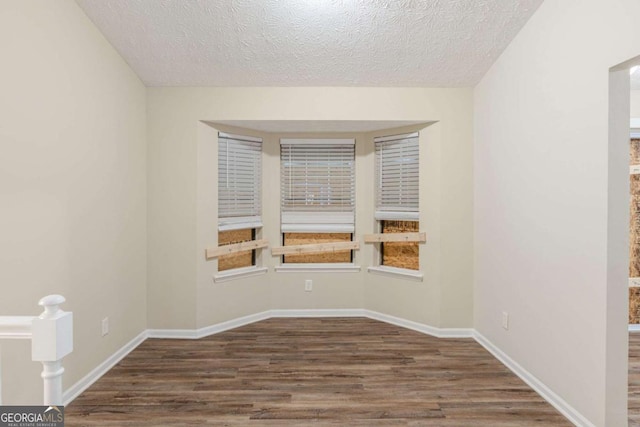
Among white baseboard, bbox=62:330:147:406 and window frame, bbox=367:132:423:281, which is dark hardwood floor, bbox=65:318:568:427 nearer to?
white baseboard, bbox=62:330:147:406

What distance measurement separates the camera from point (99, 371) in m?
2.77

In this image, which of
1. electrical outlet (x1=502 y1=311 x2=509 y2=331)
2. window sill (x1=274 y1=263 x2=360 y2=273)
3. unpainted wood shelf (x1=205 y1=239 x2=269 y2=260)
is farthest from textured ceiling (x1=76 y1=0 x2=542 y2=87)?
electrical outlet (x1=502 y1=311 x2=509 y2=331)

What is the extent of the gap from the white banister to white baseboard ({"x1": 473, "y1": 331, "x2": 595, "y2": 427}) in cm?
261

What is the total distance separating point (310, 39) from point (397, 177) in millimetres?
1775

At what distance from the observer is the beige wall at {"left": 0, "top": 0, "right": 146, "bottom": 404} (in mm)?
1947

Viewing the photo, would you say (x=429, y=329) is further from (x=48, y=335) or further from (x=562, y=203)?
(x=48, y=335)

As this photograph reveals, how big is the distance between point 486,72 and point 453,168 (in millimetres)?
902

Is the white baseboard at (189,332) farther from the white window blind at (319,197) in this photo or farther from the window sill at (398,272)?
the window sill at (398,272)

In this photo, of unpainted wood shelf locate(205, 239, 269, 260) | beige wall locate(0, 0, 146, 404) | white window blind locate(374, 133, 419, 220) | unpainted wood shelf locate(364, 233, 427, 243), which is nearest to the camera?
beige wall locate(0, 0, 146, 404)

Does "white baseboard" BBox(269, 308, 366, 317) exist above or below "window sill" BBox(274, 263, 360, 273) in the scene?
below

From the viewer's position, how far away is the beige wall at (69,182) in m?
1.95

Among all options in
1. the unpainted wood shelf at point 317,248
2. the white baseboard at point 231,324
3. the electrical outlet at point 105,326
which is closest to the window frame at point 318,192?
the unpainted wood shelf at point 317,248

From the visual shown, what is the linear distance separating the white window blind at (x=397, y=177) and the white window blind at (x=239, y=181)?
1.39m

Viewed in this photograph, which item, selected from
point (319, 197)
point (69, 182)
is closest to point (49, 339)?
point (69, 182)
